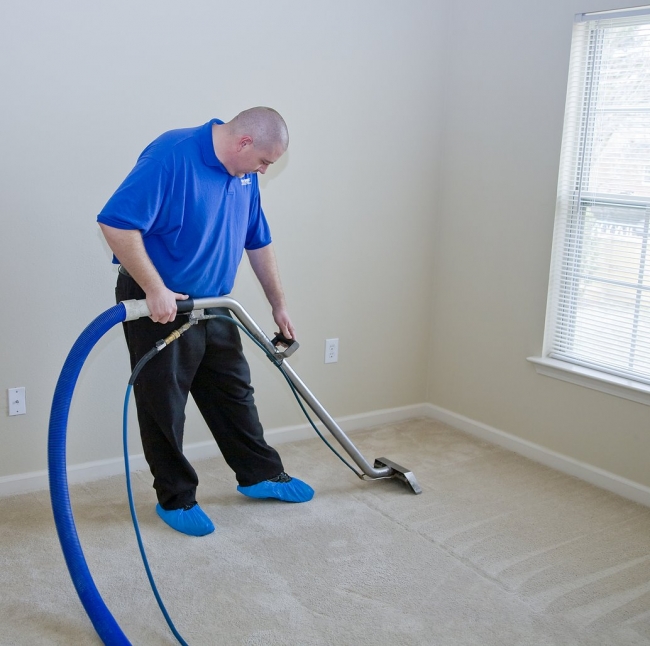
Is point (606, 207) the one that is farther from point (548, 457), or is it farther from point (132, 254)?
point (132, 254)

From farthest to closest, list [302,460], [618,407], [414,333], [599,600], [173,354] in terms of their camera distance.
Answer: [414,333], [302,460], [618,407], [173,354], [599,600]

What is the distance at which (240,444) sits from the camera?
104 inches

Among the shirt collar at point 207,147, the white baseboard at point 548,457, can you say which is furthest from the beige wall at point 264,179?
the shirt collar at point 207,147

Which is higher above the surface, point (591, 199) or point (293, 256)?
point (591, 199)

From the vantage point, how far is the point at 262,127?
2.18 metres

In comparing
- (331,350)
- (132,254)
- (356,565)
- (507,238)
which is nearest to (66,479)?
(132,254)

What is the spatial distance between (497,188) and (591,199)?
44 cm

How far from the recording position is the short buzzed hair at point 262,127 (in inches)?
86.0

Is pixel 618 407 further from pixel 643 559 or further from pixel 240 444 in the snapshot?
pixel 240 444

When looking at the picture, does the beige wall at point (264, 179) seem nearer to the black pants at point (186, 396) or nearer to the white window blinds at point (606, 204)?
the black pants at point (186, 396)

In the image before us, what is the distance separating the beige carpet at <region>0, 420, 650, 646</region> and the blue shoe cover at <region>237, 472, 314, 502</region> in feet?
0.11

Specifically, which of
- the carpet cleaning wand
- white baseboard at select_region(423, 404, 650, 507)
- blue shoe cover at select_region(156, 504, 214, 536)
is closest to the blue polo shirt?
the carpet cleaning wand

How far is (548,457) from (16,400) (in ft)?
6.78

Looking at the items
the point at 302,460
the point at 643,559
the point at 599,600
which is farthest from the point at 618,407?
the point at 302,460
